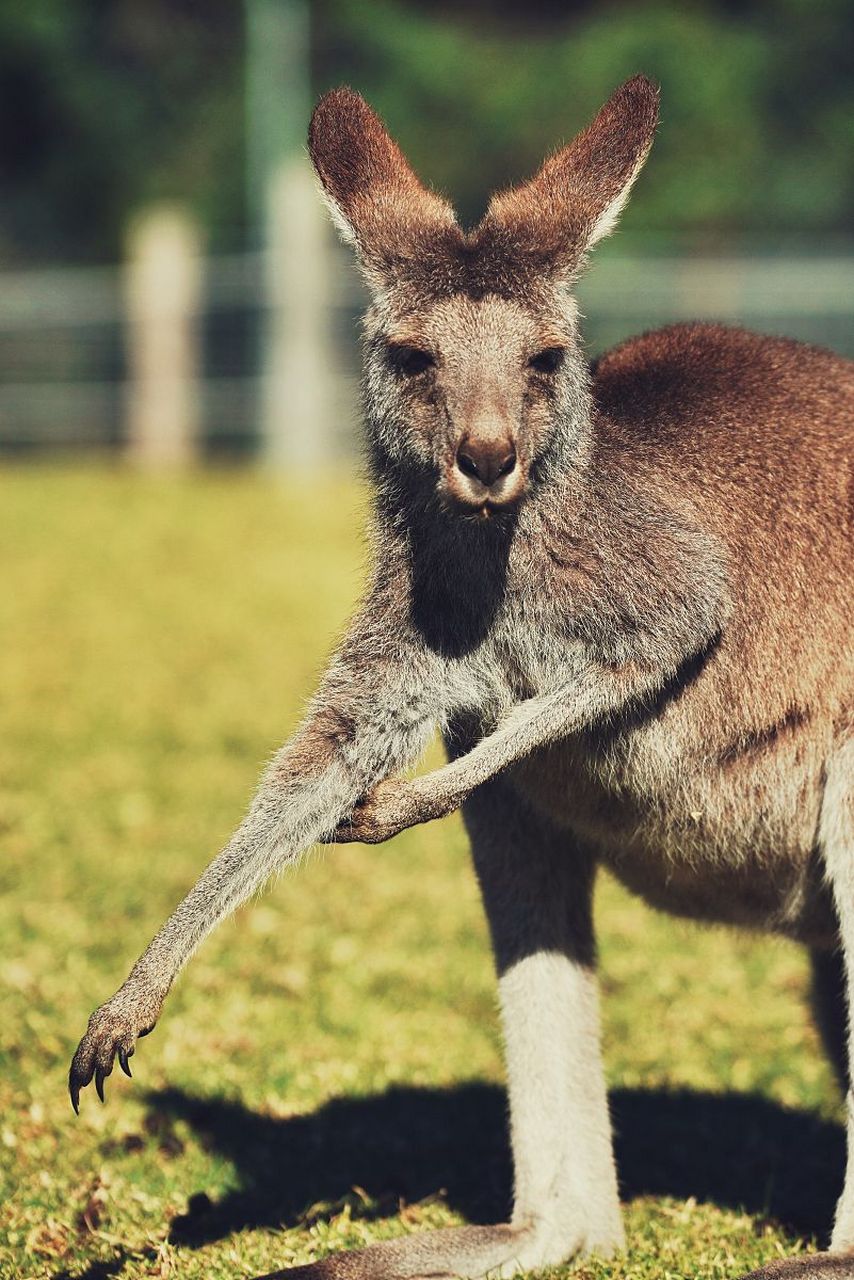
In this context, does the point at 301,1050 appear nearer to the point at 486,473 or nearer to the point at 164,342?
the point at 486,473

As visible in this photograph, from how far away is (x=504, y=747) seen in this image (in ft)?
10.5

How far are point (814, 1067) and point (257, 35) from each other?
61.4 feet

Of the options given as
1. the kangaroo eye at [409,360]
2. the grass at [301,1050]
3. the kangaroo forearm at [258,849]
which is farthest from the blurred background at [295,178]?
the kangaroo forearm at [258,849]

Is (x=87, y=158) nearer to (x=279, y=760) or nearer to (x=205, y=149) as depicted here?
(x=205, y=149)

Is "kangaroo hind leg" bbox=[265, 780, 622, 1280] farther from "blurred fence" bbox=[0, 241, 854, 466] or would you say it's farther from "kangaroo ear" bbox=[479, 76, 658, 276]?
"blurred fence" bbox=[0, 241, 854, 466]

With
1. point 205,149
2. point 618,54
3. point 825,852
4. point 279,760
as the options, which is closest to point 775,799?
point 825,852

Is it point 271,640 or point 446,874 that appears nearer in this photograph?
point 446,874

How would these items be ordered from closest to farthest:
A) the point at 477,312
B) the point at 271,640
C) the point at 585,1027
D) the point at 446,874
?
the point at 477,312 < the point at 585,1027 < the point at 446,874 < the point at 271,640

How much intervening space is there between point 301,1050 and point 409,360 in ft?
6.81

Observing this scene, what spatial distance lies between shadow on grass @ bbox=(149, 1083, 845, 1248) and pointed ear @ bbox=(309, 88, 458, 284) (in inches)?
71.1

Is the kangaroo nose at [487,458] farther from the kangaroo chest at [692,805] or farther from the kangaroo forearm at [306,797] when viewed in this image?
the kangaroo chest at [692,805]

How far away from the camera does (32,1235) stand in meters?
3.54

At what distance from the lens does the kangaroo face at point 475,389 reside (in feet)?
9.76

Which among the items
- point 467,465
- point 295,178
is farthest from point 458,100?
point 467,465
